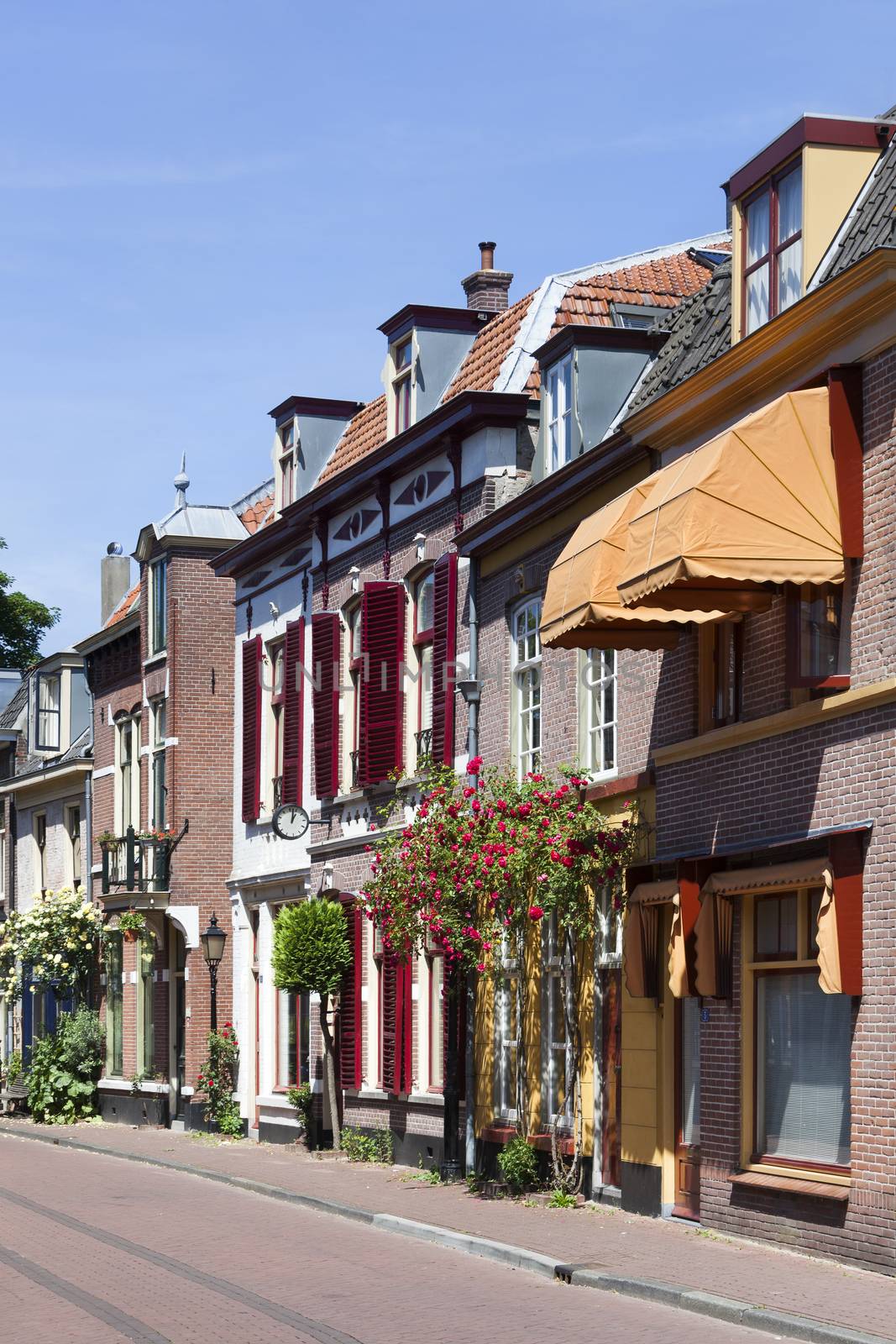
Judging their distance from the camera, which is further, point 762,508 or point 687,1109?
point 687,1109

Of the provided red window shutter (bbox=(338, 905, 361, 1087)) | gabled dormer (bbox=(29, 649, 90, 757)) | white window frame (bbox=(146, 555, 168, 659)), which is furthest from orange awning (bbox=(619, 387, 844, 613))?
gabled dormer (bbox=(29, 649, 90, 757))

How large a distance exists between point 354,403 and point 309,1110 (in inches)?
401

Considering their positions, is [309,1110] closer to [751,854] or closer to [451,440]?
[451,440]

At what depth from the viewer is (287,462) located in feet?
100

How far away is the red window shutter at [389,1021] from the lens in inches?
980

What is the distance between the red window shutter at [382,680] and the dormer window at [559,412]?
3999 mm

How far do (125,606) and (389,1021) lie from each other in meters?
17.1

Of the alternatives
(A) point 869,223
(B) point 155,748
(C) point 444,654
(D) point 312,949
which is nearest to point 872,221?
(A) point 869,223

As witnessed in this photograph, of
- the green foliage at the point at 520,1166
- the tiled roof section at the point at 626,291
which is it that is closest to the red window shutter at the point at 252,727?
the tiled roof section at the point at 626,291

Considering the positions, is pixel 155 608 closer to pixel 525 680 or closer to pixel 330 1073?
pixel 330 1073

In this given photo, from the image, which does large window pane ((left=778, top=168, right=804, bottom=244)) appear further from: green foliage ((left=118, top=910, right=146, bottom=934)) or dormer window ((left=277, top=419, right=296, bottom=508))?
green foliage ((left=118, top=910, right=146, bottom=934))

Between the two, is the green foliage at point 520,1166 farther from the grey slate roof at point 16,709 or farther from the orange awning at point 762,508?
the grey slate roof at point 16,709

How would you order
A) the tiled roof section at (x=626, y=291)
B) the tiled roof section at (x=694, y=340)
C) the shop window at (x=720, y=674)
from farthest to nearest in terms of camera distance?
the tiled roof section at (x=626, y=291)
the tiled roof section at (x=694, y=340)
the shop window at (x=720, y=674)

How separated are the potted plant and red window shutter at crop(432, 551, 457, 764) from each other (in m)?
11.4
